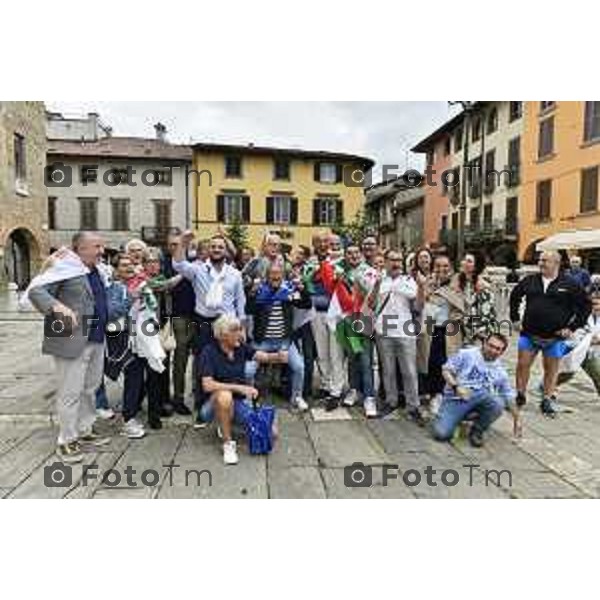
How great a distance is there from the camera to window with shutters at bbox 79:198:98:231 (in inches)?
1045

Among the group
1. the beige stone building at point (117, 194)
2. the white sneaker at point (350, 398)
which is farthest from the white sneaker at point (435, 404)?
the beige stone building at point (117, 194)

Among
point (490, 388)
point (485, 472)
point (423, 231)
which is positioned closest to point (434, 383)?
point (490, 388)

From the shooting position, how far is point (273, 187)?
2581 centimetres

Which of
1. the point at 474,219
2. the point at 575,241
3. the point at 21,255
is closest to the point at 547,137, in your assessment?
the point at 575,241

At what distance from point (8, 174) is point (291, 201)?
1292cm

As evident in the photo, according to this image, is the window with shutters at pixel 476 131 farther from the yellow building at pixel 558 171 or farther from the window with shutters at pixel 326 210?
the window with shutters at pixel 326 210

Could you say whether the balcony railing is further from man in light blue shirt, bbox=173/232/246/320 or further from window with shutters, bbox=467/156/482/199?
man in light blue shirt, bbox=173/232/246/320

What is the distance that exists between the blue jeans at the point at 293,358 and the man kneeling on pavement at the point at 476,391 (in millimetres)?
1470

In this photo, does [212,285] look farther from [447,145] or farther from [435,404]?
[447,145]

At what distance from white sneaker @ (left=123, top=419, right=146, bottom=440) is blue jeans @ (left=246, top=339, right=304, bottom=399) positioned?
1153mm

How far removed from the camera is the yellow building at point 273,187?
2505 centimetres

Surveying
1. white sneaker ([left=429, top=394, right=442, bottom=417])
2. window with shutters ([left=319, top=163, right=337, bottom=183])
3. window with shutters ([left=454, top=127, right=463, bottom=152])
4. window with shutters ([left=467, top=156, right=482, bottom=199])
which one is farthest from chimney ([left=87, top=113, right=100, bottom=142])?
white sneaker ([left=429, top=394, right=442, bottom=417])

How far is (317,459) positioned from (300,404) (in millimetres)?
1182

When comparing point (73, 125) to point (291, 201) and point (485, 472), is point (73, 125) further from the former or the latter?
point (485, 472)
